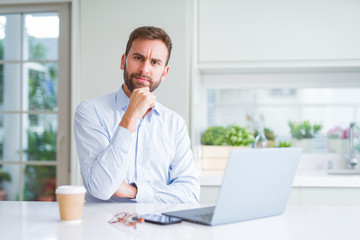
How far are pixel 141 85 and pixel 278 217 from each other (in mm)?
918

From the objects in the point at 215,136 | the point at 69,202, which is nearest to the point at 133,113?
the point at 69,202

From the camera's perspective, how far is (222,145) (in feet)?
10.7

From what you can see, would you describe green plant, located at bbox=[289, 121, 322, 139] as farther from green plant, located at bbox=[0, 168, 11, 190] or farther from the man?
green plant, located at bbox=[0, 168, 11, 190]

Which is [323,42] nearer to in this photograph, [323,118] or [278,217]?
[323,118]

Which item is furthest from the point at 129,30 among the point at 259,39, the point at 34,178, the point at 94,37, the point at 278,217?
the point at 278,217

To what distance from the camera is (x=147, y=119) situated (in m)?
2.04

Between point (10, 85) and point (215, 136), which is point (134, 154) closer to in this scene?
point (215, 136)

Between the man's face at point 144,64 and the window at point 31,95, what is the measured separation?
128 cm

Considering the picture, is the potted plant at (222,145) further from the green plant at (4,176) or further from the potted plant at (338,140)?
the green plant at (4,176)

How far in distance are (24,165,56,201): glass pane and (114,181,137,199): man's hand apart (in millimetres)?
1613

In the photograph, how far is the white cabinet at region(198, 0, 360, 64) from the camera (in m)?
2.99

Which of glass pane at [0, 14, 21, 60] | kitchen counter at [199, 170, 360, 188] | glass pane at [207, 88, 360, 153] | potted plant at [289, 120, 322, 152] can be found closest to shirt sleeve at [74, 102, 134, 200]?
kitchen counter at [199, 170, 360, 188]

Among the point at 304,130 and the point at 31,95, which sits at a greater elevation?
the point at 31,95

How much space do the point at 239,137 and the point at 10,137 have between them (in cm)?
A: 173
